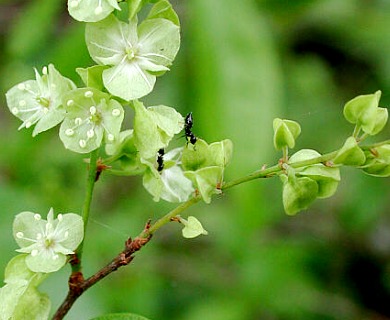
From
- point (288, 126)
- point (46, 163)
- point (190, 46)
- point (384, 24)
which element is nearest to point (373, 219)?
point (384, 24)

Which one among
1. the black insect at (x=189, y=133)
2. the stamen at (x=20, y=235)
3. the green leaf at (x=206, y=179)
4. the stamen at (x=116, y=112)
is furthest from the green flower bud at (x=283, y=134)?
the stamen at (x=20, y=235)

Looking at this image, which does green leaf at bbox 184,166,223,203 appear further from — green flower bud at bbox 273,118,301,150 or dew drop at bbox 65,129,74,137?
dew drop at bbox 65,129,74,137

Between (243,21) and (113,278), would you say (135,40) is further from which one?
(113,278)

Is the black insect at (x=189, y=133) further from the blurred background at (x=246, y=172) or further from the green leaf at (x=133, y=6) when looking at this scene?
the blurred background at (x=246, y=172)

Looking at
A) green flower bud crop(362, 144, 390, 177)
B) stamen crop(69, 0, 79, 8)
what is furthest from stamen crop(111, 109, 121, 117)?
green flower bud crop(362, 144, 390, 177)

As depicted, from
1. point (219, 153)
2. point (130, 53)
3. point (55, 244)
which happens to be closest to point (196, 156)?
point (219, 153)

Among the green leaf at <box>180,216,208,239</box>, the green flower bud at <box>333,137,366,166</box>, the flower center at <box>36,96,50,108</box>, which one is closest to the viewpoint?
the green flower bud at <box>333,137,366,166</box>

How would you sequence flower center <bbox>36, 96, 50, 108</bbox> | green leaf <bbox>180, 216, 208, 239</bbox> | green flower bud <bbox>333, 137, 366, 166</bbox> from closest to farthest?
1. green flower bud <bbox>333, 137, 366, 166</bbox>
2. green leaf <bbox>180, 216, 208, 239</bbox>
3. flower center <bbox>36, 96, 50, 108</bbox>
